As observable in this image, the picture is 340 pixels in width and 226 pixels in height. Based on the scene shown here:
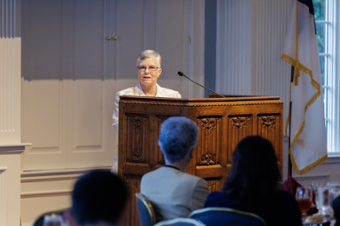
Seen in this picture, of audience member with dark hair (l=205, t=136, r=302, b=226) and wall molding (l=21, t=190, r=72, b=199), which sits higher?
audience member with dark hair (l=205, t=136, r=302, b=226)

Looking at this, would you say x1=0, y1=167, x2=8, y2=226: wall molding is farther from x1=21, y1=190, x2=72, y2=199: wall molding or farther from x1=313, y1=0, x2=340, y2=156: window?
x1=313, y1=0, x2=340, y2=156: window

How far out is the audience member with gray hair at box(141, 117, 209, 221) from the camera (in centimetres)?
189

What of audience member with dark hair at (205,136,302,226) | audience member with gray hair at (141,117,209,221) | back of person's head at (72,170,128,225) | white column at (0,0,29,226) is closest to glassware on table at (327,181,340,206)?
audience member with dark hair at (205,136,302,226)

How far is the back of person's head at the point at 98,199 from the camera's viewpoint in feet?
4.07

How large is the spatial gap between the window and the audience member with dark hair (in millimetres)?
3578

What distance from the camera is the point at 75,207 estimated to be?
1.26 m

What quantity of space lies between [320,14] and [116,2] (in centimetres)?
242

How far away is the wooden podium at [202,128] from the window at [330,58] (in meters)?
2.41

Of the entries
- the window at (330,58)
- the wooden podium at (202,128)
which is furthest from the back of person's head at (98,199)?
the window at (330,58)

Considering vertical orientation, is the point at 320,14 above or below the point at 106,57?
above

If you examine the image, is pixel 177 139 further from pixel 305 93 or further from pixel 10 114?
pixel 305 93

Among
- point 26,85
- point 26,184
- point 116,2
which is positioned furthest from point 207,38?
point 26,184

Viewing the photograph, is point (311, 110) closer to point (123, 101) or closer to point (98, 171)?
point (123, 101)

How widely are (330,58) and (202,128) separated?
3.01m
